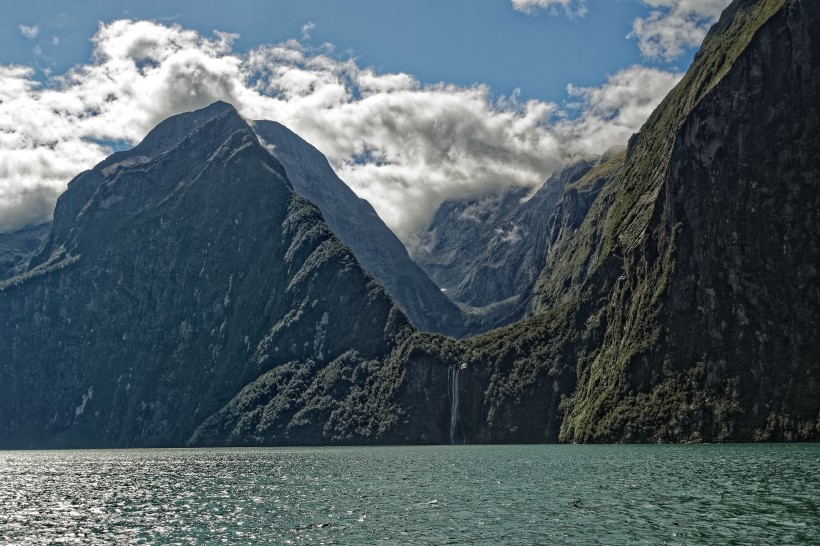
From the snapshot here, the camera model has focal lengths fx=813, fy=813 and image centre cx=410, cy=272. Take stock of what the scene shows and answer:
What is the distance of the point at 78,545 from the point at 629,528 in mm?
44861

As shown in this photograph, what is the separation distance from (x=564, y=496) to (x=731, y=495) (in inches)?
675

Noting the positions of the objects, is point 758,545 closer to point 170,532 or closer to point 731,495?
point 731,495

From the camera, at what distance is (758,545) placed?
2194 inches

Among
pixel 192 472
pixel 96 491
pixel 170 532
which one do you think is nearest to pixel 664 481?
pixel 170 532

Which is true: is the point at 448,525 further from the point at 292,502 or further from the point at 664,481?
the point at 664,481

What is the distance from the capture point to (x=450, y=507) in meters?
83.9

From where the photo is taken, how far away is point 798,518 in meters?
65.1

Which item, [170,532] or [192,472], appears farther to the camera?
[192,472]

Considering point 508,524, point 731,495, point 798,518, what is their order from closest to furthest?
point 798,518, point 508,524, point 731,495

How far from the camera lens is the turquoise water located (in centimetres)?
6531

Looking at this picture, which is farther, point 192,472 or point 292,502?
point 192,472

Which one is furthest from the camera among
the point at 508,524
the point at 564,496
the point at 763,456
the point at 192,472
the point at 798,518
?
the point at 192,472

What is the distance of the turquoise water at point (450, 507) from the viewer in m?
65.3

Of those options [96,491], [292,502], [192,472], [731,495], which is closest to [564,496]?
[731,495]
